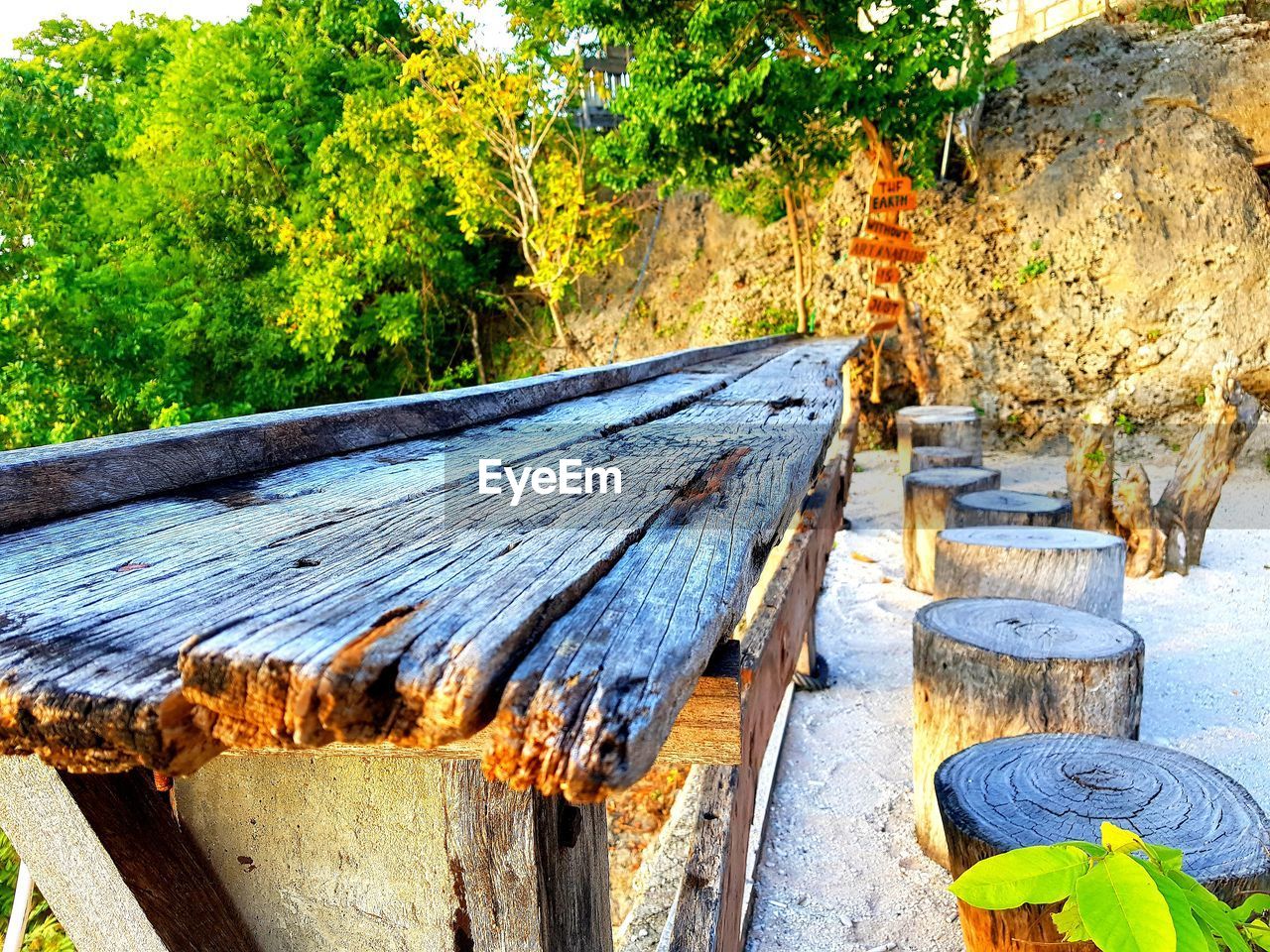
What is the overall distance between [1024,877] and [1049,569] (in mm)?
2942

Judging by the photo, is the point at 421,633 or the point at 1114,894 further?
the point at 1114,894

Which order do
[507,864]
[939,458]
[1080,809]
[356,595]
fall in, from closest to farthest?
[356,595], [507,864], [1080,809], [939,458]

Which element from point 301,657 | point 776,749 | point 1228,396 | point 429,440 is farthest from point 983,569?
point 301,657

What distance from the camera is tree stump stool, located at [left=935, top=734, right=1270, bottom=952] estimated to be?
1.50 meters

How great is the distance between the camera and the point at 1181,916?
82cm

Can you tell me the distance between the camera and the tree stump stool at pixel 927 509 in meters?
5.13

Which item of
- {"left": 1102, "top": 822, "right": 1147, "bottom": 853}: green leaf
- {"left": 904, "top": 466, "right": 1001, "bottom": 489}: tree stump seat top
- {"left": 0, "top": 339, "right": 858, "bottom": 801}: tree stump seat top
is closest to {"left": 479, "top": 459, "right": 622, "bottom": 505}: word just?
{"left": 0, "top": 339, "right": 858, "bottom": 801}: tree stump seat top

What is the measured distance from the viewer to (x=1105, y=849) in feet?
3.28

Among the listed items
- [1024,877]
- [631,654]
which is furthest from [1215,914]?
[631,654]

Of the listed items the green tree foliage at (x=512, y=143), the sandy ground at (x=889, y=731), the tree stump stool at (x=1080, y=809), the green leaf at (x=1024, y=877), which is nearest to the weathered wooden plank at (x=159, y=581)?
the green leaf at (x=1024, y=877)

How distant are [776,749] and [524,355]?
505 inches

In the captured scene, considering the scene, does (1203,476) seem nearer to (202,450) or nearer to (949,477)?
(949,477)

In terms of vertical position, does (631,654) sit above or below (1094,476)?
above

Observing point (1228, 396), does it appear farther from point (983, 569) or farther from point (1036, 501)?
point (983, 569)
